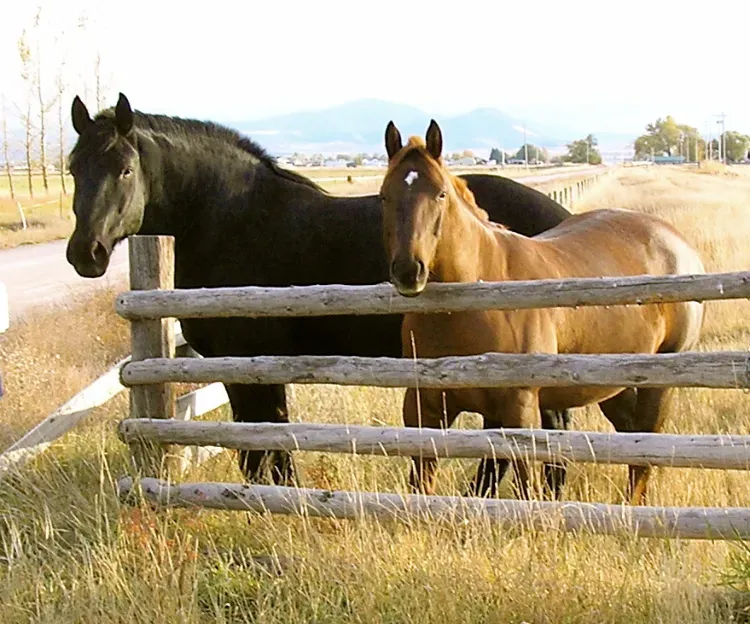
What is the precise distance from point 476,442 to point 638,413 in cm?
204

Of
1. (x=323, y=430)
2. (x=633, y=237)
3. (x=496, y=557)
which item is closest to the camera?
(x=496, y=557)

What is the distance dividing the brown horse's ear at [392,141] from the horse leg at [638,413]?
234 centimetres

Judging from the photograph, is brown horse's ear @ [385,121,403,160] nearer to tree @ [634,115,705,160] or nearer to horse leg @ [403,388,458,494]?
horse leg @ [403,388,458,494]

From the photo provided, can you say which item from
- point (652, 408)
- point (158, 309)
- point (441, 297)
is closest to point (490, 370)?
point (441, 297)

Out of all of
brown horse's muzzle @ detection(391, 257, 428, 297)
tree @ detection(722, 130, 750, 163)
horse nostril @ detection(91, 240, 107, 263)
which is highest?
tree @ detection(722, 130, 750, 163)

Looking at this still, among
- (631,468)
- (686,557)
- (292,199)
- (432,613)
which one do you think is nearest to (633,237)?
(631,468)

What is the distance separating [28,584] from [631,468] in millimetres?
3298

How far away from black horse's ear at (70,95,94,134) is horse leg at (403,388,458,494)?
2387 millimetres

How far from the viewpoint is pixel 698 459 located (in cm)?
391

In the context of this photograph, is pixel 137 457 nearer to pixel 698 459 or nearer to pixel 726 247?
pixel 698 459

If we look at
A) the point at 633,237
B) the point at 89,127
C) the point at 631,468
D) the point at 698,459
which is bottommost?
the point at 631,468

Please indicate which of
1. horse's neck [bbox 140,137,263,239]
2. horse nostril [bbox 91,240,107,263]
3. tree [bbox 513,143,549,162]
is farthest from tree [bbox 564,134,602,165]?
horse nostril [bbox 91,240,107,263]

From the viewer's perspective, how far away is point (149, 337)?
484cm

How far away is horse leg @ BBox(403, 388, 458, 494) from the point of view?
448 centimetres
